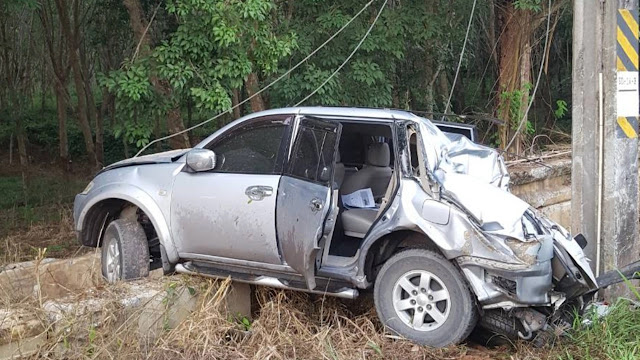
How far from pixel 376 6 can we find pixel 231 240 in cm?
708

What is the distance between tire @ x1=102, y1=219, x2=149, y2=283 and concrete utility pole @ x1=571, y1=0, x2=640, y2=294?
4.37 m

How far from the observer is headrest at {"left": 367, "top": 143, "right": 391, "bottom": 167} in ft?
22.0

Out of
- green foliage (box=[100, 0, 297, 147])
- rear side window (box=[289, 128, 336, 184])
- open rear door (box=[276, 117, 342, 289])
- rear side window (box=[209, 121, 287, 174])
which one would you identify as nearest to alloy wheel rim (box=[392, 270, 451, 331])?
open rear door (box=[276, 117, 342, 289])

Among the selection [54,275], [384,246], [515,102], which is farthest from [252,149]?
[515,102]

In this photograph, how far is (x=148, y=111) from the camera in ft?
31.6

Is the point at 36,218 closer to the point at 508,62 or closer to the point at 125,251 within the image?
the point at 125,251

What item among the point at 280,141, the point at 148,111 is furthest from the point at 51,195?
the point at 280,141

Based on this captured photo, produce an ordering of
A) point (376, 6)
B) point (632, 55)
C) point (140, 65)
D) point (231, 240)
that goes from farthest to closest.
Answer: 1. point (376, 6)
2. point (140, 65)
3. point (632, 55)
4. point (231, 240)

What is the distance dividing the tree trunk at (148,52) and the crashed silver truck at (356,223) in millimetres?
3153

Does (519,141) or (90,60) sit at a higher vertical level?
(90,60)

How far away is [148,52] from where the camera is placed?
9438mm

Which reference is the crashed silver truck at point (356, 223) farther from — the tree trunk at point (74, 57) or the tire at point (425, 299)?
the tree trunk at point (74, 57)

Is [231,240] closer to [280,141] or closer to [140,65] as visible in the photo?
[280,141]

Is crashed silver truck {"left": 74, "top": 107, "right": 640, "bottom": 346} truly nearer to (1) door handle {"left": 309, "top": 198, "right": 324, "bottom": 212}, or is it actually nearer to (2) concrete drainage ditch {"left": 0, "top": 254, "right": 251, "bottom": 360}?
(1) door handle {"left": 309, "top": 198, "right": 324, "bottom": 212}
